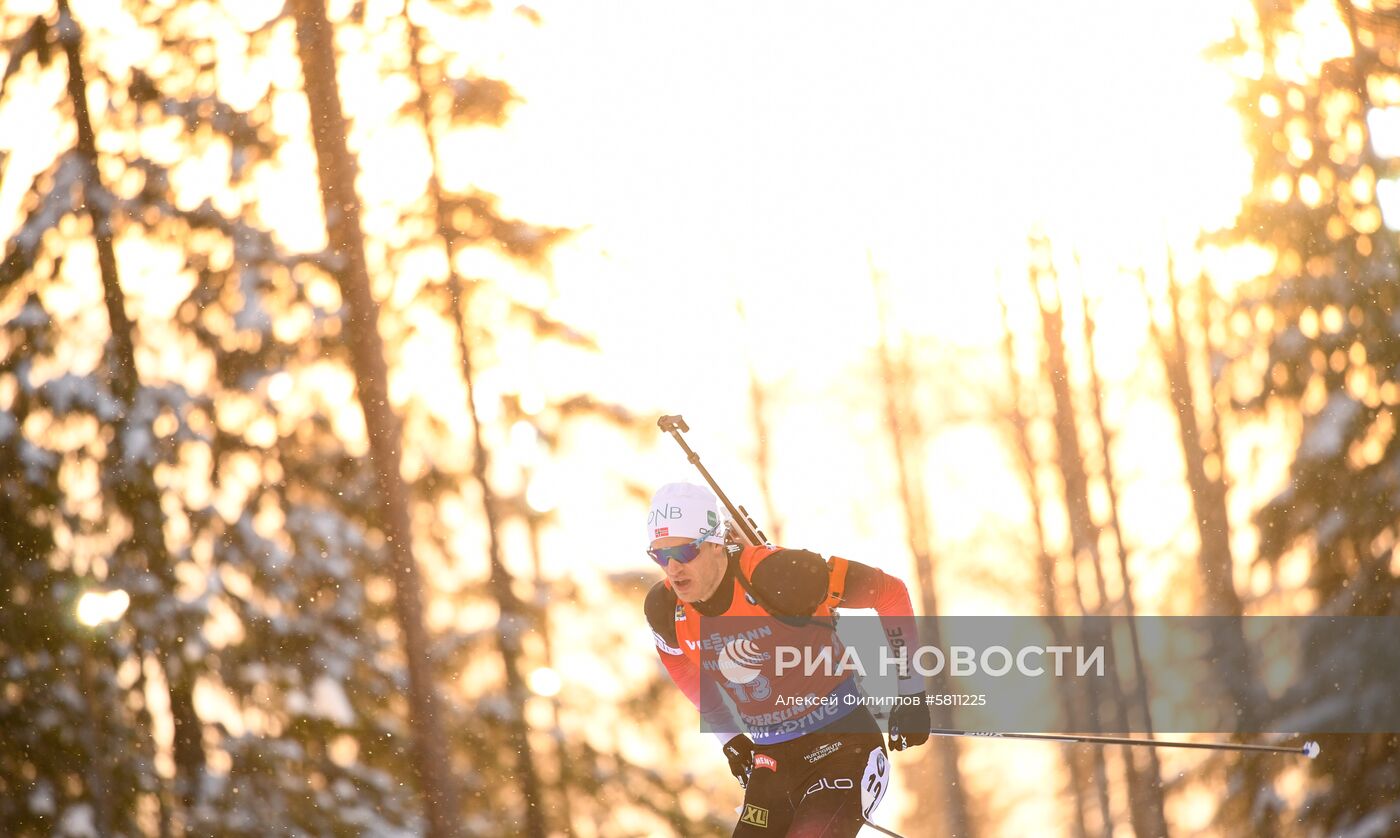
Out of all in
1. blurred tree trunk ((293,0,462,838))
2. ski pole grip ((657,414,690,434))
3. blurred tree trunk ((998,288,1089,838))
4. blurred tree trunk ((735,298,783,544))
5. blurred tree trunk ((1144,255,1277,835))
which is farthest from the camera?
blurred tree trunk ((998,288,1089,838))

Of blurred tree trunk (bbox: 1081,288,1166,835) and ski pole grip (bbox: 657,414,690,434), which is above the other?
ski pole grip (bbox: 657,414,690,434)

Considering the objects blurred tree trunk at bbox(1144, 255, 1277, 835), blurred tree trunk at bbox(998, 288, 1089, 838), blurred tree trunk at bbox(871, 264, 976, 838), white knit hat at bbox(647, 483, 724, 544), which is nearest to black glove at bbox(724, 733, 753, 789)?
white knit hat at bbox(647, 483, 724, 544)

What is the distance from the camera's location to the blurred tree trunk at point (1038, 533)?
27.0 ft

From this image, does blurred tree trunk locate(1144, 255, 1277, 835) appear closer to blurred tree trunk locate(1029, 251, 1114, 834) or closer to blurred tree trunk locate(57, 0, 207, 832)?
blurred tree trunk locate(1029, 251, 1114, 834)

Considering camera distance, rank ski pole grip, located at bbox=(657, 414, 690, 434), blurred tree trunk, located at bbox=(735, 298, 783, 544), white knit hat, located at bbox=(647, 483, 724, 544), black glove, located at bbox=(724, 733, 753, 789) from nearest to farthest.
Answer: white knit hat, located at bbox=(647, 483, 724, 544), black glove, located at bbox=(724, 733, 753, 789), ski pole grip, located at bbox=(657, 414, 690, 434), blurred tree trunk, located at bbox=(735, 298, 783, 544)

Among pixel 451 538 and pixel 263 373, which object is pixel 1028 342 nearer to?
pixel 451 538

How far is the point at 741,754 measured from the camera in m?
4.24

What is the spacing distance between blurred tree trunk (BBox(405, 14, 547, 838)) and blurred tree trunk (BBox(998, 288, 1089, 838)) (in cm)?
379

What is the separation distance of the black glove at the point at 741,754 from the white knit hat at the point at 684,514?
0.87 m

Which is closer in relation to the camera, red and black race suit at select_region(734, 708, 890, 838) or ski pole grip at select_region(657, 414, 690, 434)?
red and black race suit at select_region(734, 708, 890, 838)

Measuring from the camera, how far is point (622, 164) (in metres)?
7.32

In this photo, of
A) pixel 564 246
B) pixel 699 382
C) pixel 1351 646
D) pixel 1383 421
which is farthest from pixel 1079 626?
pixel 564 246

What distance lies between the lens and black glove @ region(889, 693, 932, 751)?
389 centimetres

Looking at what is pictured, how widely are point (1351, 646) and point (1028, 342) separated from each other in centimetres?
315
